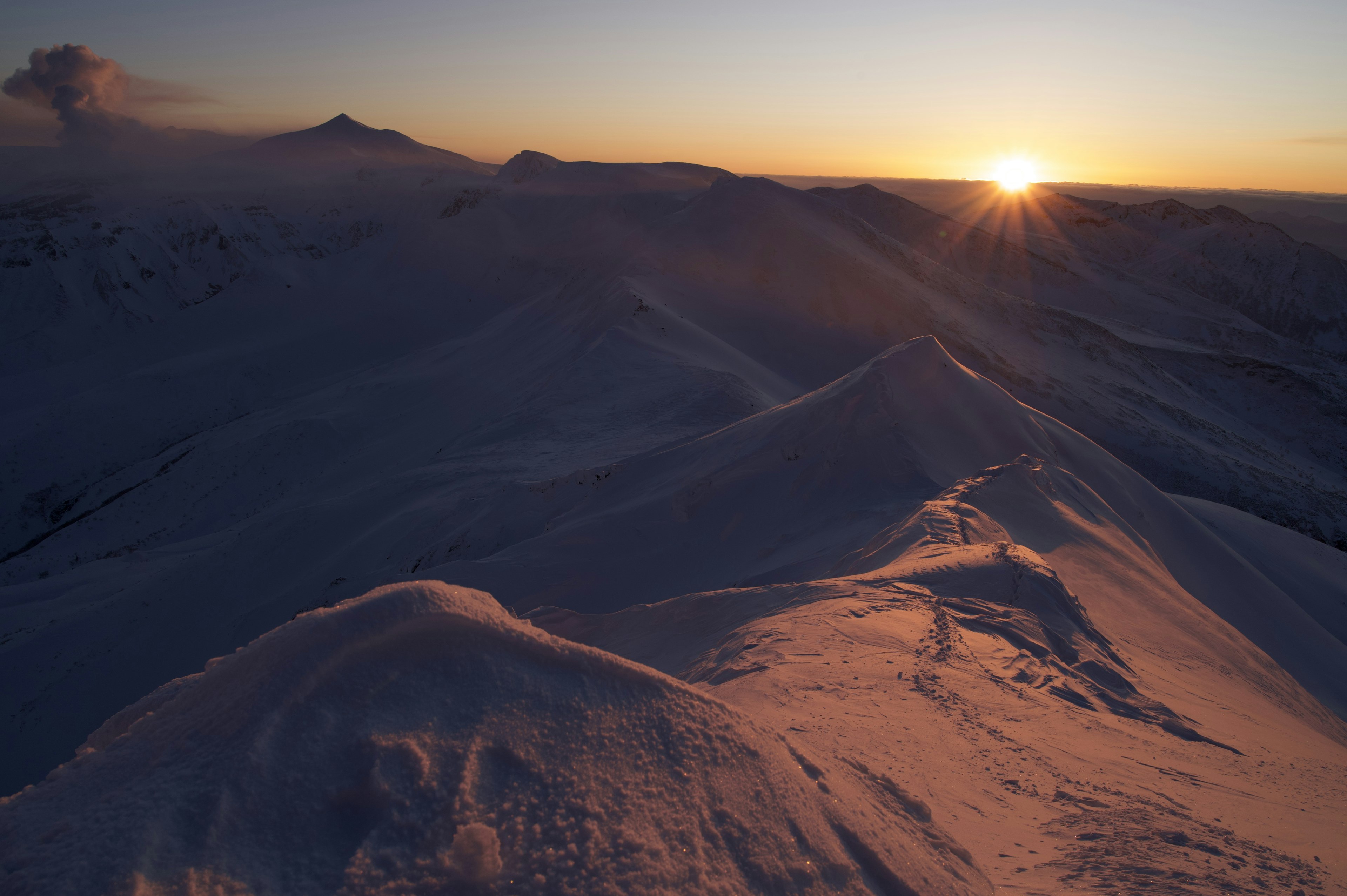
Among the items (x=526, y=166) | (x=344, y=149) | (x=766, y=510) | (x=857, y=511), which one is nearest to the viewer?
(x=857, y=511)

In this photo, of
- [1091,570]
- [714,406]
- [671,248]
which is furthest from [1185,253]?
[1091,570]

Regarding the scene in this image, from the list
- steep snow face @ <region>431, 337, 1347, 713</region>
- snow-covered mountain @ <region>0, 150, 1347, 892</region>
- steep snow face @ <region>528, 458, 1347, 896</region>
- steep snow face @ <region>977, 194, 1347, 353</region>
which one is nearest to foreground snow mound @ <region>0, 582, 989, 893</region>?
snow-covered mountain @ <region>0, 150, 1347, 892</region>

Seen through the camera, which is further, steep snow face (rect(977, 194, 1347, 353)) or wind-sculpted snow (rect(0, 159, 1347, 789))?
steep snow face (rect(977, 194, 1347, 353))

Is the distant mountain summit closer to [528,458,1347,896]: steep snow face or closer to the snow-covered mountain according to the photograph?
the snow-covered mountain

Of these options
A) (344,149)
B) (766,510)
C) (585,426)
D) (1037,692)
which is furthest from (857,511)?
(344,149)

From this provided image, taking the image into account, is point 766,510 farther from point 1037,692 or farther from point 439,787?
point 439,787

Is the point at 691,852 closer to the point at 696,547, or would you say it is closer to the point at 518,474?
the point at 696,547
